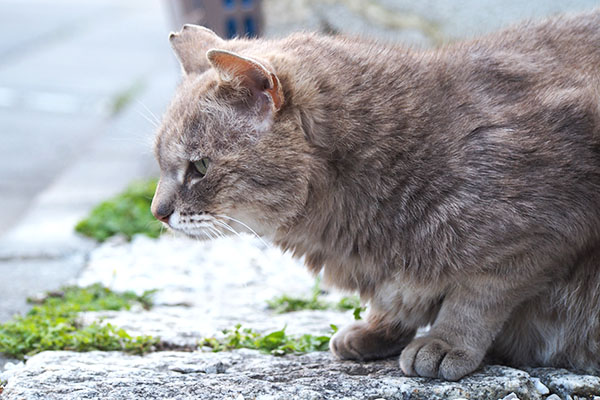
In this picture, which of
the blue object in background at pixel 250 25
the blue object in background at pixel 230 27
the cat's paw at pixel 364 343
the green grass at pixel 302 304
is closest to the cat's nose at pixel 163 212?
the cat's paw at pixel 364 343

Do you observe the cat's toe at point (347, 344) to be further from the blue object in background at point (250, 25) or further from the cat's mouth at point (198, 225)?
the blue object in background at point (250, 25)

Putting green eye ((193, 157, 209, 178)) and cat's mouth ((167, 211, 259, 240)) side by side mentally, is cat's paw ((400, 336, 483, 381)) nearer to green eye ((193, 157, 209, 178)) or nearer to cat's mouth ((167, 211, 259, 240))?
cat's mouth ((167, 211, 259, 240))

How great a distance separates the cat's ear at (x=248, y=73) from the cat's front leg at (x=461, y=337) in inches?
32.3

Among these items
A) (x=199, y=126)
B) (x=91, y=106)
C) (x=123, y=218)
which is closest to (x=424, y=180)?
(x=199, y=126)

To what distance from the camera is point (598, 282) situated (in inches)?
95.7

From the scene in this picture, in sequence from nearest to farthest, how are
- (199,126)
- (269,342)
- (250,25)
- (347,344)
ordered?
(199,126), (347,344), (269,342), (250,25)

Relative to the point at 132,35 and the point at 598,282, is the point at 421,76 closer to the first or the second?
the point at 598,282

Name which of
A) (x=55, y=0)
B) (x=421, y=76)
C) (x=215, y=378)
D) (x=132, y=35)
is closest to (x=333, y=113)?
(x=421, y=76)

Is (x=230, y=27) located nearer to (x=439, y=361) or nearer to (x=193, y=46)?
(x=193, y=46)

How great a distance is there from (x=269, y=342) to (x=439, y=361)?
708 mm

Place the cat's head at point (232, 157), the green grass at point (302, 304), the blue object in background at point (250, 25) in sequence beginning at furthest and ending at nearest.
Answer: the blue object in background at point (250, 25)
the green grass at point (302, 304)
the cat's head at point (232, 157)

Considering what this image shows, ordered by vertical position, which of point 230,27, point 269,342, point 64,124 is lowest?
point 269,342

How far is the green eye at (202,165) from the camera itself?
8.30 feet

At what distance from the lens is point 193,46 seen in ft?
9.41
